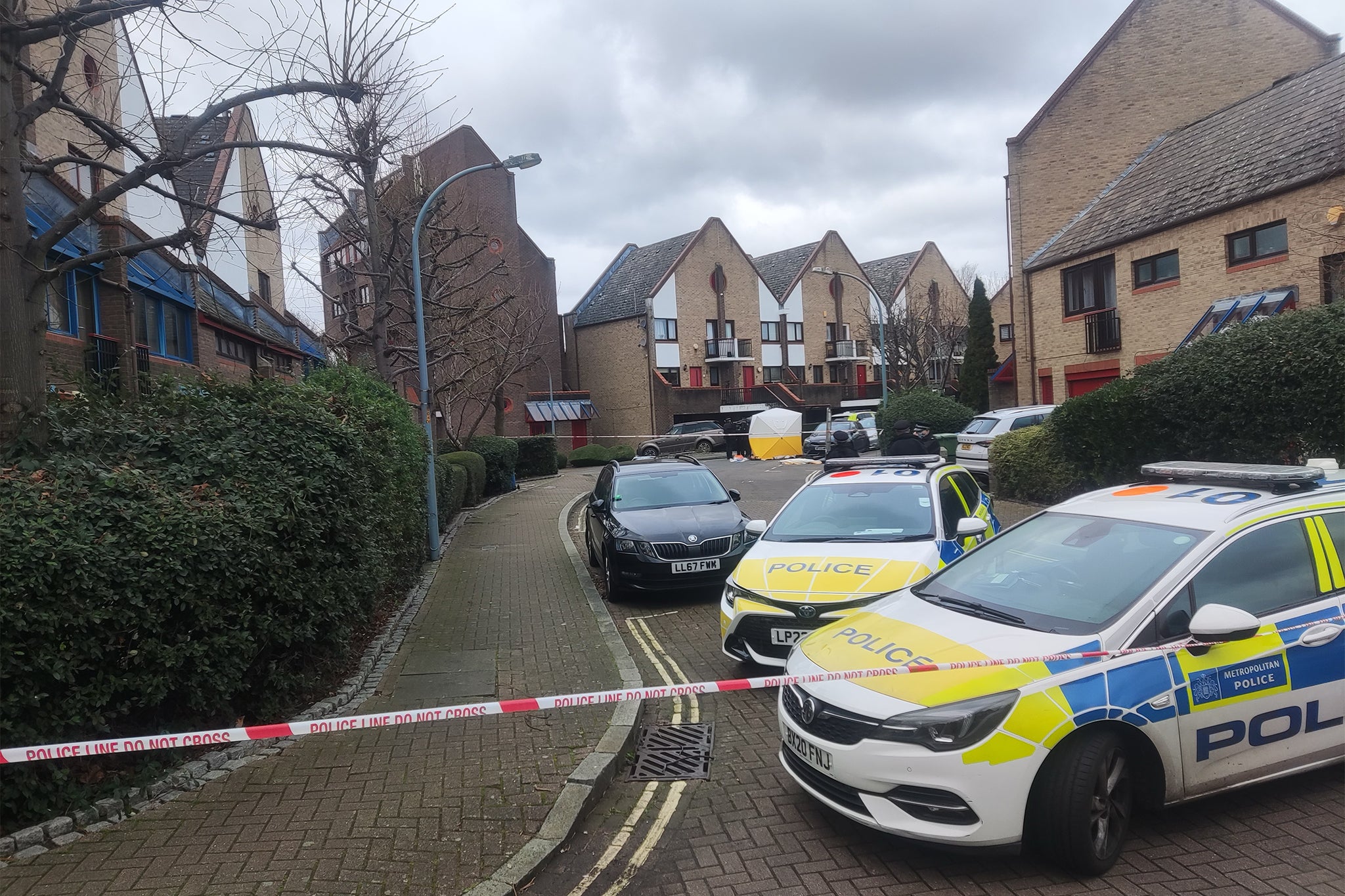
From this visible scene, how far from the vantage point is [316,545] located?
5824 millimetres

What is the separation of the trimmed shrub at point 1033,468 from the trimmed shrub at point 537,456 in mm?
18869

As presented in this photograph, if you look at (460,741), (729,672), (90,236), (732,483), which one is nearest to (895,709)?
(460,741)

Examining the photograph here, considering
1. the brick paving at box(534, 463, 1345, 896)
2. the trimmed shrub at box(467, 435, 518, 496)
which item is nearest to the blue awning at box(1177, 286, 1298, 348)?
the brick paving at box(534, 463, 1345, 896)

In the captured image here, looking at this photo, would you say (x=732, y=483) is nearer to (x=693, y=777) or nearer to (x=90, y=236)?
(x=90, y=236)

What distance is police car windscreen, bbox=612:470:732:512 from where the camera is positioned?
11.2 metres

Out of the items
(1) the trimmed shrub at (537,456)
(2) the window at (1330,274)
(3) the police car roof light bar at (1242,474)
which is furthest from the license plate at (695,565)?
(1) the trimmed shrub at (537,456)

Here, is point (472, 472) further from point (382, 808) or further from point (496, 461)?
point (382, 808)

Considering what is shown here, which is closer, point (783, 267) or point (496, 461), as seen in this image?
point (496, 461)

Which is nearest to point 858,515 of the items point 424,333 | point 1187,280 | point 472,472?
point 424,333

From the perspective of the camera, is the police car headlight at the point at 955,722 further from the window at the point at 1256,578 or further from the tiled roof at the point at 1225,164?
the tiled roof at the point at 1225,164

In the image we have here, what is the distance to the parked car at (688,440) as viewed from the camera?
41281 mm

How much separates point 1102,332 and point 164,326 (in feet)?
68.9

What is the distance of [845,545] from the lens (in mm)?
7332

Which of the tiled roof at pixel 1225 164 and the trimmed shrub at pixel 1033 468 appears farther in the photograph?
the tiled roof at pixel 1225 164
